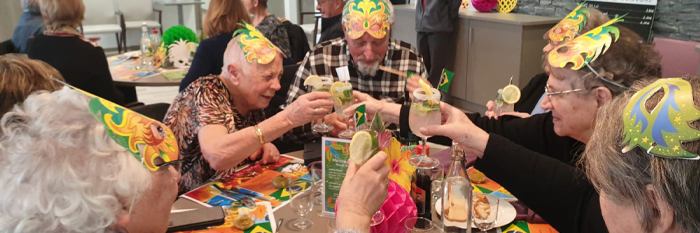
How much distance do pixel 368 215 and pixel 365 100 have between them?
1147 millimetres

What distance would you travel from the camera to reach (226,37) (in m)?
3.94

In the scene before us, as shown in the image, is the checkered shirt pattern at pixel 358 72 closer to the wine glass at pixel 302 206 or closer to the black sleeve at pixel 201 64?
the black sleeve at pixel 201 64

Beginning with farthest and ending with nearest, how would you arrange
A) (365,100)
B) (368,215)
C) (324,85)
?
(365,100), (324,85), (368,215)

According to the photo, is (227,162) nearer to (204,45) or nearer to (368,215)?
(368,215)

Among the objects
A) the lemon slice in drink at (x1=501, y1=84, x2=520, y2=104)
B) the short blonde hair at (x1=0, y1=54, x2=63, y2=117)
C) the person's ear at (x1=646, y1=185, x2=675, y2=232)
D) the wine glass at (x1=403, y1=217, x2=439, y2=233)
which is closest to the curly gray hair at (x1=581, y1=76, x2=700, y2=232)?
the person's ear at (x1=646, y1=185, x2=675, y2=232)

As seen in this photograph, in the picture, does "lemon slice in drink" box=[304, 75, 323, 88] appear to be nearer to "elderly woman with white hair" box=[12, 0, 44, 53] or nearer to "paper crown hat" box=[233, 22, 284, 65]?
"paper crown hat" box=[233, 22, 284, 65]

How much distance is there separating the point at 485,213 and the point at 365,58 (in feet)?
4.65

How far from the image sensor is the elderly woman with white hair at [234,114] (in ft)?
Answer: 7.40

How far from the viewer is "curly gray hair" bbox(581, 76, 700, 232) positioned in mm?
1067

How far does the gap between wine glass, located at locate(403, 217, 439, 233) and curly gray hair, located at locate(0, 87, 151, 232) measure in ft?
2.54

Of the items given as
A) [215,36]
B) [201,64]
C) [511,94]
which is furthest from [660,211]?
[215,36]

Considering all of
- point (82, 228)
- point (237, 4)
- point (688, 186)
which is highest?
point (237, 4)

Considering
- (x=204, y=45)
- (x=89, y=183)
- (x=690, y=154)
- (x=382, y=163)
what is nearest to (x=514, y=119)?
(x=382, y=163)

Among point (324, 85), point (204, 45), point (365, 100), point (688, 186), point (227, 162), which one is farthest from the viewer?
point (204, 45)
